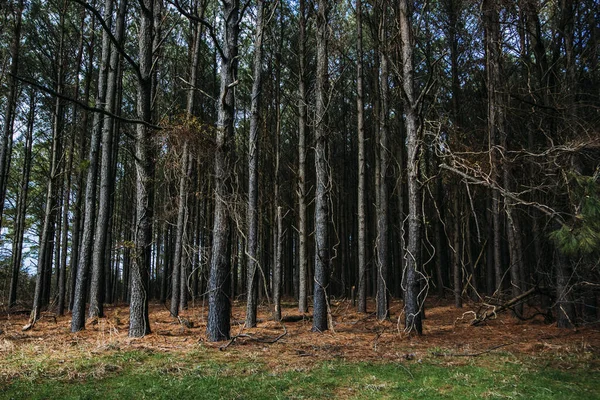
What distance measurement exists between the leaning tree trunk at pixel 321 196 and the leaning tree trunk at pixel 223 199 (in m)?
2.17

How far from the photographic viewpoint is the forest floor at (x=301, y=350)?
5.39 meters

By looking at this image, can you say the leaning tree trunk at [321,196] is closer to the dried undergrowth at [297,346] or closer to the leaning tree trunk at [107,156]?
the dried undergrowth at [297,346]

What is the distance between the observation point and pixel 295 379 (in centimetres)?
489

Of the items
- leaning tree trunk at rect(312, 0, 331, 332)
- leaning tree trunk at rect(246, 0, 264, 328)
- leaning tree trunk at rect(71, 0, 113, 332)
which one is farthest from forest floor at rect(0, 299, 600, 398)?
leaning tree trunk at rect(246, 0, 264, 328)

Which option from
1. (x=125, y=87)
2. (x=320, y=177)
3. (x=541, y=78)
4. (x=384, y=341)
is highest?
(x=125, y=87)

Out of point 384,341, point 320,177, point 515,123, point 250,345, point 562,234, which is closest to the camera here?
point 562,234

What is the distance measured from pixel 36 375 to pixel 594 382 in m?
6.70

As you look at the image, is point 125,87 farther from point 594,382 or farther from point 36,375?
point 594,382

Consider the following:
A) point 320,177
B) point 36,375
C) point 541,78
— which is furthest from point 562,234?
point 36,375

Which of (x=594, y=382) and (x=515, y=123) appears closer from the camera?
(x=594, y=382)

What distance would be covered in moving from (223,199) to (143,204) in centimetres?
192

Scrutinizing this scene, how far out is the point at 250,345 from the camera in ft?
24.2

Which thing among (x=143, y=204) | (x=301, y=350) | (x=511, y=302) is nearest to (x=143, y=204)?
(x=143, y=204)

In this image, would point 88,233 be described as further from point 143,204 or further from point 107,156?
point 143,204
